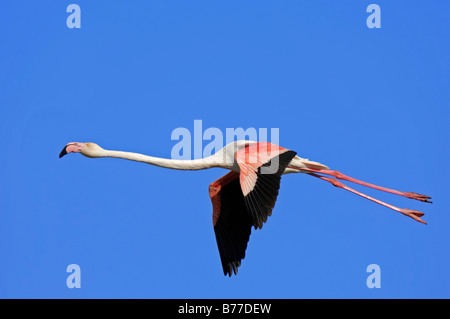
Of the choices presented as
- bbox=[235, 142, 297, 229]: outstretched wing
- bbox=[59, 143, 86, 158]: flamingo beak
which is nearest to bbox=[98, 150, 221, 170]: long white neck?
bbox=[235, 142, 297, 229]: outstretched wing

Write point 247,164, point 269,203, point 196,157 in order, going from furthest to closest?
point 196,157
point 247,164
point 269,203

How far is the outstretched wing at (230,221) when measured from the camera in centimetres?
1609

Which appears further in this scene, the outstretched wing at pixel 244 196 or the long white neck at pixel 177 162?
the long white neck at pixel 177 162

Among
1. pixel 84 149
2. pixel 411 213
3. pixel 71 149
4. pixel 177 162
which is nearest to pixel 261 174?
pixel 177 162

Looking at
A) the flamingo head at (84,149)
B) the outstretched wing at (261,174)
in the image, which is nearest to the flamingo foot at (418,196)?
the outstretched wing at (261,174)

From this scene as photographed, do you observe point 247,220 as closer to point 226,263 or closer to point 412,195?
point 226,263

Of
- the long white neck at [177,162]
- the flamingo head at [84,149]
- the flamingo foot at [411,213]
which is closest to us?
the long white neck at [177,162]

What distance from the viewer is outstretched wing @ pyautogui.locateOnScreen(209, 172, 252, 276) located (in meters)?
16.1

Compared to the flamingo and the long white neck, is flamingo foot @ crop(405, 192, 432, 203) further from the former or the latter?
the long white neck

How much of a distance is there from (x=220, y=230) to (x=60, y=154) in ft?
10.9

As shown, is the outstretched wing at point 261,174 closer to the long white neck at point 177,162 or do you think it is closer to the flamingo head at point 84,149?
the long white neck at point 177,162

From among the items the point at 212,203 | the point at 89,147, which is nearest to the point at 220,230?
the point at 212,203

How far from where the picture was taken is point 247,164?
14.3 metres

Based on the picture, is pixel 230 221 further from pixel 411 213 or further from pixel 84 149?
pixel 411 213
